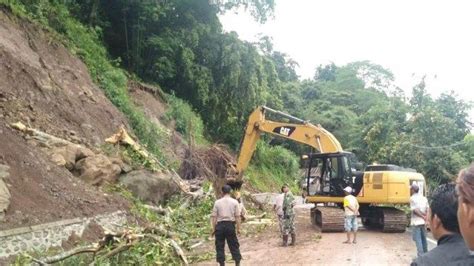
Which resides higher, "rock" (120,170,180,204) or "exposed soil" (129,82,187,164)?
"exposed soil" (129,82,187,164)

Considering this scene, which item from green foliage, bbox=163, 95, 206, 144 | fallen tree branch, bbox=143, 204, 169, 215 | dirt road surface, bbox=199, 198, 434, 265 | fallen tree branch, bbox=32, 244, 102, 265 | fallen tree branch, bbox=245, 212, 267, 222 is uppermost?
green foliage, bbox=163, 95, 206, 144

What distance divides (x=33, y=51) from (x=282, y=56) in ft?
168

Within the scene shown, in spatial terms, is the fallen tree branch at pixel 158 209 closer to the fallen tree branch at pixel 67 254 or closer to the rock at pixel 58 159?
the rock at pixel 58 159

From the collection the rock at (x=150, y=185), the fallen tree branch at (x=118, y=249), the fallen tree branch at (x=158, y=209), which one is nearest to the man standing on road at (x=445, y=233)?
the fallen tree branch at (x=118, y=249)

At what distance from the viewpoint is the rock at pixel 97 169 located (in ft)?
44.2

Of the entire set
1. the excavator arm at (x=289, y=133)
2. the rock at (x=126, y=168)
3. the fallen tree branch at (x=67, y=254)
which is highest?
the excavator arm at (x=289, y=133)

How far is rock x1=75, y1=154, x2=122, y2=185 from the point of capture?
1346cm

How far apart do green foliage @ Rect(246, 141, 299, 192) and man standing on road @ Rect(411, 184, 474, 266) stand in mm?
30353

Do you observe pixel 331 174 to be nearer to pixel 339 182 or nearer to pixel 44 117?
pixel 339 182

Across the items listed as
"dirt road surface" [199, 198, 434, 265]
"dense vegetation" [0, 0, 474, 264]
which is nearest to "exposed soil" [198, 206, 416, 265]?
"dirt road surface" [199, 198, 434, 265]

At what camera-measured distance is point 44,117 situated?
14945 millimetres

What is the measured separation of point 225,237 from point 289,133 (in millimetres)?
8705

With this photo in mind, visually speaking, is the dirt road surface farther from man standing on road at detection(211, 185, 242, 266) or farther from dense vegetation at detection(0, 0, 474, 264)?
dense vegetation at detection(0, 0, 474, 264)

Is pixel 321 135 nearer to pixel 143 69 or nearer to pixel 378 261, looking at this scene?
pixel 378 261
